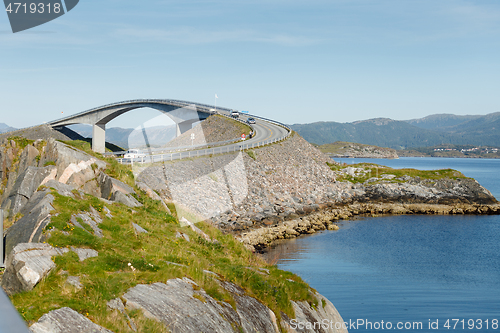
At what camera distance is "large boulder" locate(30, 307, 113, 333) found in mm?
6512

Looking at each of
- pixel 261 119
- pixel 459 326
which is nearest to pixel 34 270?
pixel 459 326

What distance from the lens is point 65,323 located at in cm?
684

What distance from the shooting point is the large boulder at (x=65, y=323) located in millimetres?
6512

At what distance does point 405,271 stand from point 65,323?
2886cm

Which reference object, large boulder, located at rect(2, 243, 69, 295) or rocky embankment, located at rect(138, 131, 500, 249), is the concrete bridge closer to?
rocky embankment, located at rect(138, 131, 500, 249)

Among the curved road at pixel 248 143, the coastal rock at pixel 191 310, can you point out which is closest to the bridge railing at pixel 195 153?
the curved road at pixel 248 143

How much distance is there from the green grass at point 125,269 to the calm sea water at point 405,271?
34.3ft

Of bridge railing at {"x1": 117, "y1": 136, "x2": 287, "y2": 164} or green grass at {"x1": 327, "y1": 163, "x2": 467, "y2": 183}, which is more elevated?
bridge railing at {"x1": 117, "y1": 136, "x2": 287, "y2": 164}

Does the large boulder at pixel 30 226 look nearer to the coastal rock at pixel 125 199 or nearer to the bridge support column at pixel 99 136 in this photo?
the coastal rock at pixel 125 199

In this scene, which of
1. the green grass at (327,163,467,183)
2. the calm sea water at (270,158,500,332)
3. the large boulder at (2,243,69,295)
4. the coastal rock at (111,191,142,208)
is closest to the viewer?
the large boulder at (2,243,69,295)

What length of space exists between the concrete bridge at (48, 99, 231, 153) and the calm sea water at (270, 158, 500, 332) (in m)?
50.1

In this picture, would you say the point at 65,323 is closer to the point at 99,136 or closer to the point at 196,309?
the point at 196,309

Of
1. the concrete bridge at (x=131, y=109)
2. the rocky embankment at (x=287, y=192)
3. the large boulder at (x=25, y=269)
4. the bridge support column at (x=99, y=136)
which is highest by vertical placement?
the concrete bridge at (x=131, y=109)

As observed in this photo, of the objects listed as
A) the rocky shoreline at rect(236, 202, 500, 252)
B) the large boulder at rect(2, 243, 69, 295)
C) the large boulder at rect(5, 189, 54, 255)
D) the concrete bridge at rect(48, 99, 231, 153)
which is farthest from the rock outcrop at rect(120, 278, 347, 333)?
the concrete bridge at rect(48, 99, 231, 153)
